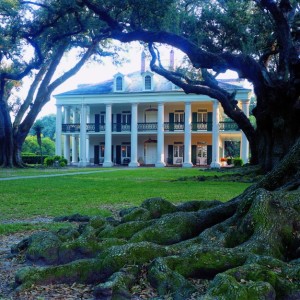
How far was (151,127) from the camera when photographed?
46906 millimetres

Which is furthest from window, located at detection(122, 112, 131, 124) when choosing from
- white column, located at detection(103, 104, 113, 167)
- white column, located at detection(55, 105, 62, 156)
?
white column, located at detection(55, 105, 62, 156)

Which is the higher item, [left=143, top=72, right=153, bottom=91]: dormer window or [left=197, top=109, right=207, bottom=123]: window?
[left=143, top=72, right=153, bottom=91]: dormer window

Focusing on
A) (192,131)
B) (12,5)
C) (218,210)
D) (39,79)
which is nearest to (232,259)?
(218,210)

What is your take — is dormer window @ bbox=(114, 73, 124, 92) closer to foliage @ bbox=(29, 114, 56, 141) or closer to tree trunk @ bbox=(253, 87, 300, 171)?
tree trunk @ bbox=(253, 87, 300, 171)

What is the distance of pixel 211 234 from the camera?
5152 millimetres

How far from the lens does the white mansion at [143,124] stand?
4438cm

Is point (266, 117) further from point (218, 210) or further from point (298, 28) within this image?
point (218, 210)

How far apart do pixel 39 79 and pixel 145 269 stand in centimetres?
3469

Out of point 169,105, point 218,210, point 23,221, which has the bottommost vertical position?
point 23,221

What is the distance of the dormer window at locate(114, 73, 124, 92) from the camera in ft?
154

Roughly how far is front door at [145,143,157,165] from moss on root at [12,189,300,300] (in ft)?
140

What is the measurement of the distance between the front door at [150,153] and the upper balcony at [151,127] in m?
2.69

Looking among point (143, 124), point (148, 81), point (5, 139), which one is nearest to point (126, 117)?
point (143, 124)

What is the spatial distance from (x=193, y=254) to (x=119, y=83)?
43.7 m
